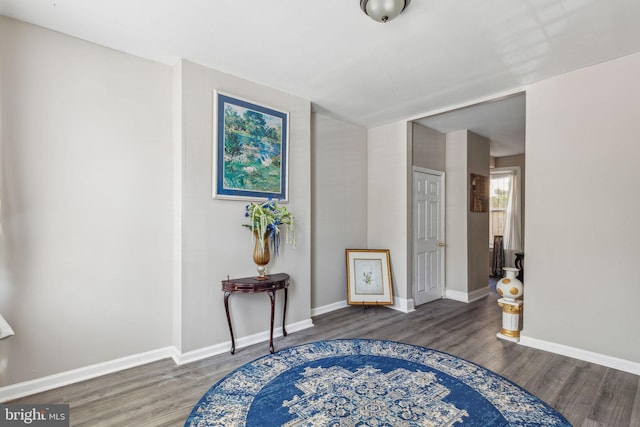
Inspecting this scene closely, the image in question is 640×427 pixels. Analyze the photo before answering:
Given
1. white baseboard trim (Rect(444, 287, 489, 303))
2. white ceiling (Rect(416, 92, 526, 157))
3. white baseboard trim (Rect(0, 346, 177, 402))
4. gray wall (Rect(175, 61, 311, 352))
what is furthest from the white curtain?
white baseboard trim (Rect(0, 346, 177, 402))

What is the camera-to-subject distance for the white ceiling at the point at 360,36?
205cm

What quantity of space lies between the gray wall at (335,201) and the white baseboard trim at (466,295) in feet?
5.20

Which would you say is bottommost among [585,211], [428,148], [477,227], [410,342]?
[410,342]

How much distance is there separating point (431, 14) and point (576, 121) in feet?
6.09

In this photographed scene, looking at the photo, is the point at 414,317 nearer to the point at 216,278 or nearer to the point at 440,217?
the point at 440,217

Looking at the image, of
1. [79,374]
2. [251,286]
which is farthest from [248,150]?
[79,374]

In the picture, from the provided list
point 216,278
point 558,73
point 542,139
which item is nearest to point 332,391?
point 216,278

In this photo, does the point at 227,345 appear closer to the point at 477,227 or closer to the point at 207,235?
the point at 207,235

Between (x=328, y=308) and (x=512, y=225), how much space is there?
4486mm

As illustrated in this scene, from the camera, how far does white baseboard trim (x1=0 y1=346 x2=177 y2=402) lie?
2156 millimetres

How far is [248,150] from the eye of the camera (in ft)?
10.1

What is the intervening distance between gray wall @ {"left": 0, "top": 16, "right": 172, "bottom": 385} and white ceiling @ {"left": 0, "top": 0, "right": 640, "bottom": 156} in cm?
26

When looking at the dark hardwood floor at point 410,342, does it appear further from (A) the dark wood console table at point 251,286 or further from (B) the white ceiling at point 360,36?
(B) the white ceiling at point 360,36

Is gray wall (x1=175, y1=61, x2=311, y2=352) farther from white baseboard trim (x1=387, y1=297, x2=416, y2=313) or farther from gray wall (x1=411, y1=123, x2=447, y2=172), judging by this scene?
gray wall (x1=411, y1=123, x2=447, y2=172)
